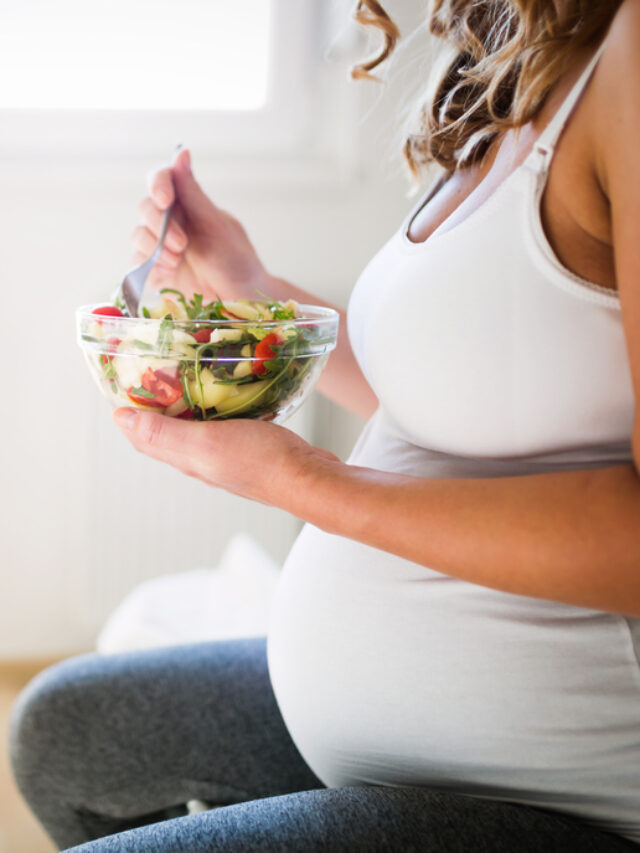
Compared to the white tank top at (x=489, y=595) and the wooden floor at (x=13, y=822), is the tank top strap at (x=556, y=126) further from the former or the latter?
the wooden floor at (x=13, y=822)

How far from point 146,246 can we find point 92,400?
1.03 meters

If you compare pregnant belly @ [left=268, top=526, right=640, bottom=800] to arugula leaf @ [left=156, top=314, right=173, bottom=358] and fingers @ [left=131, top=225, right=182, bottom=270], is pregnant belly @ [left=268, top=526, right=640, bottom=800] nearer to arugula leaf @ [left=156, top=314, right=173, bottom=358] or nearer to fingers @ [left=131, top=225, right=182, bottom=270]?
arugula leaf @ [left=156, top=314, right=173, bottom=358]

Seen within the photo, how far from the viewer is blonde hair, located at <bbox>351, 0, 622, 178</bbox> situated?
1.88 feet

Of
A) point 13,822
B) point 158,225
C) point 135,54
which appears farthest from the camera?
point 135,54

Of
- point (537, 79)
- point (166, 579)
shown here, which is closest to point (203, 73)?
point (166, 579)

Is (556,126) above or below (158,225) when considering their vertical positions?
above

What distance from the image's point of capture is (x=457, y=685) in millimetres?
635

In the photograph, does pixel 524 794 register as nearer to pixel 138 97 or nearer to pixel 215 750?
pixel 215 750

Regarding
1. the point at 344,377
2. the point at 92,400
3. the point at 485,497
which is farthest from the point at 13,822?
the point at 485,497

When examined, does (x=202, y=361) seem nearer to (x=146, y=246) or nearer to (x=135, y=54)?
(x=146, y=246)

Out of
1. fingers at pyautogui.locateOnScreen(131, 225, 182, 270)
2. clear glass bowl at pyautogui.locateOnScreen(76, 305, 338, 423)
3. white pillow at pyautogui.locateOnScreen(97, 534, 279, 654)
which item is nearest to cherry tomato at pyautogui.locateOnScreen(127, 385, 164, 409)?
clear glass bowl at pyautogui.locateOnScreen(76, 305, 338, 423)

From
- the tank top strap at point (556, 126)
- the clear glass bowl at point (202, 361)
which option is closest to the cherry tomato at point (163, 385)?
the clear glass bowl at point (202, 361)

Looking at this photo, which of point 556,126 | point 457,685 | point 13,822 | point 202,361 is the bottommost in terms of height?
point 13,822

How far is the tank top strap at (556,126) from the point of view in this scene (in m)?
0.53
